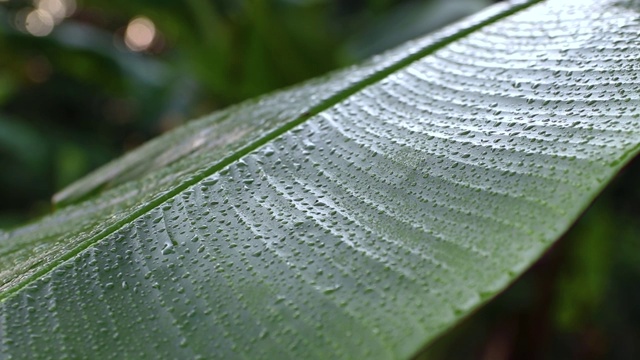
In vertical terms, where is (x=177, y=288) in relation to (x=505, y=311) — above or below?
above

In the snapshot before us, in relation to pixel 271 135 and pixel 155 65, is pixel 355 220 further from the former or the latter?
pixel 155 65

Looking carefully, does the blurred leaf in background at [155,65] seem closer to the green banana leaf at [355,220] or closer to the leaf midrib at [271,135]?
the leaf midrib at [271,135]

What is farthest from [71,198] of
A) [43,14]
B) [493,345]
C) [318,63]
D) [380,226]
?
[43,14]

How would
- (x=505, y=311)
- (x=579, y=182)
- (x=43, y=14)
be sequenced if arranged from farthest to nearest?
(x=43, y=14) < (x=505, y=311) < (x=579, y=182)

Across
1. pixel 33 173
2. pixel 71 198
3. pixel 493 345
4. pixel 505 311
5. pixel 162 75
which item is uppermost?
pixel 71 198

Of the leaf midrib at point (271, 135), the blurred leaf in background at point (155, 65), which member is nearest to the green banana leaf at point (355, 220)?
the leaf midrib at point (271, 135)

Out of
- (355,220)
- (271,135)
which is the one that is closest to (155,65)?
(271,135)

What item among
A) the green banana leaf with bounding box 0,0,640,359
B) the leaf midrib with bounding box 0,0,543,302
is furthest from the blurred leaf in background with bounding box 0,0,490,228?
the green banana leaf with bounding box 0,0,640,359

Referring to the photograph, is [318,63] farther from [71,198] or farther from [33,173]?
[33,173]
